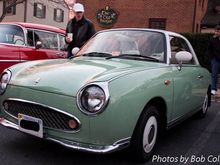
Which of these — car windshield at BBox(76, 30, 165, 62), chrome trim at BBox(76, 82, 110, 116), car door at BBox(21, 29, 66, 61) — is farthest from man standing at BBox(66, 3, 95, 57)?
chrome trim at BBox(76, 82, 110, 116)

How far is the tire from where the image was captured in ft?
11.5

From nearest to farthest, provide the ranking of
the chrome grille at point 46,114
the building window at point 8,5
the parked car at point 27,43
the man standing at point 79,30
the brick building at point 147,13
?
the chrome grille at point 46,114, the parked car at point 27,43, the man standing at point 79,30, the brick building at point 147,13, the building window at point 8,5

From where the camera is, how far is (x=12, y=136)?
14.4ft

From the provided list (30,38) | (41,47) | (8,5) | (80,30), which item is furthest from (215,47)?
(8,5)

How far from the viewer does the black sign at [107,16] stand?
961 inches

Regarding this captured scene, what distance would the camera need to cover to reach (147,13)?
23.9 meters

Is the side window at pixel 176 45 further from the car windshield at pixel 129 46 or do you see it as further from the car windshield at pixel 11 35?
the car windshield at pixel 11 35

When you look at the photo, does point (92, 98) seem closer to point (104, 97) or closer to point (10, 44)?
point (104, 97)

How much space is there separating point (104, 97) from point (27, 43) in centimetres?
407

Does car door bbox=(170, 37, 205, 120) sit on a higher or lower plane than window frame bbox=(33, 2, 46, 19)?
lower

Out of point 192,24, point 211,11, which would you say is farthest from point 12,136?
point 211,11

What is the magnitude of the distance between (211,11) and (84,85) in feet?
88.2

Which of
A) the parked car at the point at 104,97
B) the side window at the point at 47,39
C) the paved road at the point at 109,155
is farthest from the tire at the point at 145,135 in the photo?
the side window at the point at 47,39

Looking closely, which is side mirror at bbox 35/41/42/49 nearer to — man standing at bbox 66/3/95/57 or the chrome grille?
man standing at bbox 66/3/95/57
